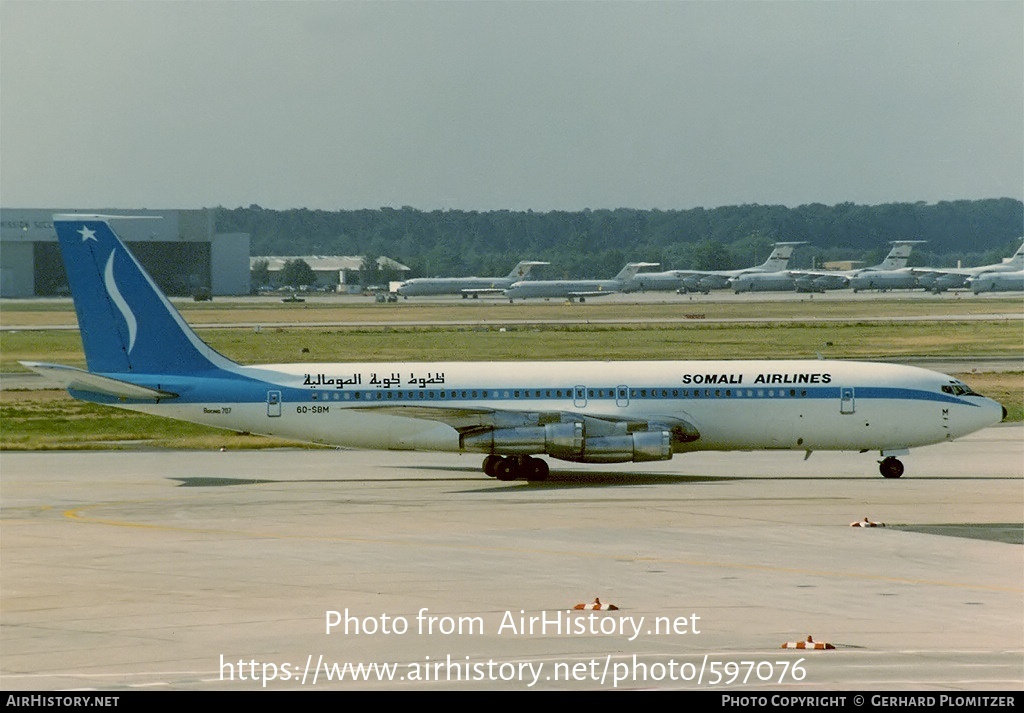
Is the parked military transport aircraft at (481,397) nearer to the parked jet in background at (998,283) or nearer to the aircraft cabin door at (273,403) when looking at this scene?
the aircraft cabin door at (273,403)

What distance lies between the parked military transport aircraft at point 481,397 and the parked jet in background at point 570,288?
13047cm

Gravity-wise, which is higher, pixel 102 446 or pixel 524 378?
pixel 524 378

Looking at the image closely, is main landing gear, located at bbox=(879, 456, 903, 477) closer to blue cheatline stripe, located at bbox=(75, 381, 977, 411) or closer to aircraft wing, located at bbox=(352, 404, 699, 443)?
blue cheatline stripe, located at bbox=(75, 381, 977, 411)

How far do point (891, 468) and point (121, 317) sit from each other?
86.4ft

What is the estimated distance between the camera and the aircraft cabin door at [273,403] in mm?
47938

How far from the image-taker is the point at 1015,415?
66.3 meters

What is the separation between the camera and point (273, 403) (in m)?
47.9

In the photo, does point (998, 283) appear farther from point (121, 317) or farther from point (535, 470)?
point (121, 317)

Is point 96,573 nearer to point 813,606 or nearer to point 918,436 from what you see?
point 813,606

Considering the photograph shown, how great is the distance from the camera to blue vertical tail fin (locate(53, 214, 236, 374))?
48406 millimetres

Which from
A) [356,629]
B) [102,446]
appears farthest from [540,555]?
[102,446]

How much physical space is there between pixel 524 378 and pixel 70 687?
2919 cm

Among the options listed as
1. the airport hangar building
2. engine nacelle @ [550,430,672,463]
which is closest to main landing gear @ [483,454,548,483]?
engine nacelle @ [550,430,672,463]
